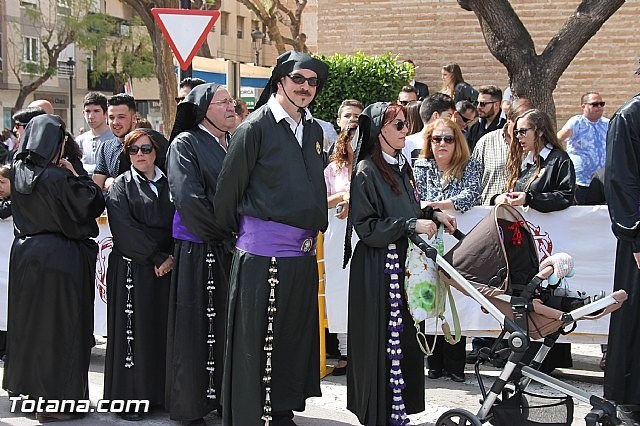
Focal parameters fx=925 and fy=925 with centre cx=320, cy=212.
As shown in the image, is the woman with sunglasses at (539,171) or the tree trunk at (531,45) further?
the tree trunk at (531,45)

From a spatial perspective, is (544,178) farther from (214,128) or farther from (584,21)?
(584,21)

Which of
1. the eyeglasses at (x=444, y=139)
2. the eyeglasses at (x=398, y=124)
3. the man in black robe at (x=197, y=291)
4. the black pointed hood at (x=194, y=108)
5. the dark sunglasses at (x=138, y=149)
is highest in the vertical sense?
the black pointed hood at (x=194, y=108)

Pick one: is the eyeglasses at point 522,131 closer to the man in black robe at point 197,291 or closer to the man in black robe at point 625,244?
the man in black robe at point 625,244

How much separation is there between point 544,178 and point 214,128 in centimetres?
249

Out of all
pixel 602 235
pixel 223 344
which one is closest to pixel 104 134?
pixel 223 344

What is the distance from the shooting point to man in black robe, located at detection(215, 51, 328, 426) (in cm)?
518

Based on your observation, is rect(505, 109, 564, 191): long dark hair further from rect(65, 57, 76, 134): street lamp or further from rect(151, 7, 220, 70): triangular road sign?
rect(65, 57, 76, 134): street lamp

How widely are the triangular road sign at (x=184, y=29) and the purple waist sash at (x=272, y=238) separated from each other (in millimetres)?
4940

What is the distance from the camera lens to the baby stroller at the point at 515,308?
192 inches

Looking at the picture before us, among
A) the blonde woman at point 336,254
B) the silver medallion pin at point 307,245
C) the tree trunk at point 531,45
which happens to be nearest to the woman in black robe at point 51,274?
the silver medallion pin at point 307,245

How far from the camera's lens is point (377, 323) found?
17.9 feet

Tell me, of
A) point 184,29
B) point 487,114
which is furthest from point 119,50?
point 487,114

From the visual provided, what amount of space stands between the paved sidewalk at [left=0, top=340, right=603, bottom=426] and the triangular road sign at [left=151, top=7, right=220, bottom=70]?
12.1 ft

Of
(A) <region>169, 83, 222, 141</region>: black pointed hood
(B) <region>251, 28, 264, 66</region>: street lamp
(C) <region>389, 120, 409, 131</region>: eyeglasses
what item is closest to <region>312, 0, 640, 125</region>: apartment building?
(C) <region>389, 120, 409, 131</region>: eyeglasses
